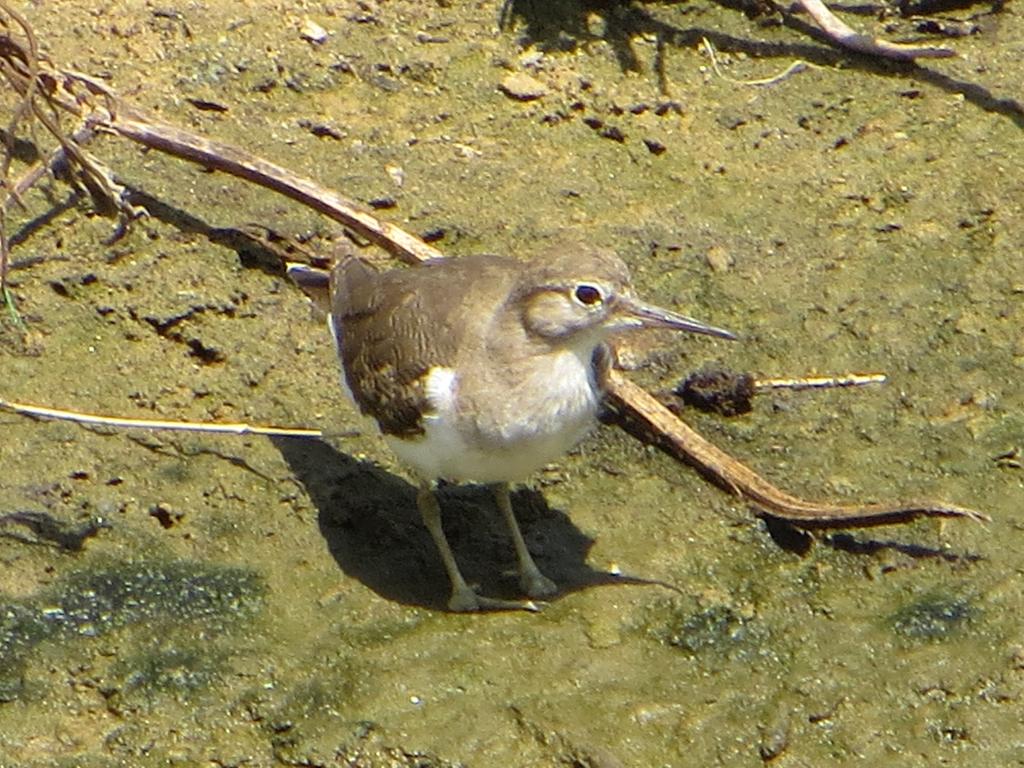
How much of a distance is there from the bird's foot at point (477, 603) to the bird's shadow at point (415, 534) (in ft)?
0.21

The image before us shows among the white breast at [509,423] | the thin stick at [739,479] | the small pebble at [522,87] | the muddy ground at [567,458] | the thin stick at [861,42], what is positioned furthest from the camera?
the thin stick at [861,42]

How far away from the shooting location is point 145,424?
7.37 m


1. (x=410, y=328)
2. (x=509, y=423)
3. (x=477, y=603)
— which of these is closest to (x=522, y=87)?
(x=410, y=328)

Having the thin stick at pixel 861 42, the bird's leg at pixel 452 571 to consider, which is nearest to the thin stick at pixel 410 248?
the bird's leg at pixel 452 571

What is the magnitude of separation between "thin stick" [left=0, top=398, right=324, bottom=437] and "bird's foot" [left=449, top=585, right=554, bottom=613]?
3.60ft

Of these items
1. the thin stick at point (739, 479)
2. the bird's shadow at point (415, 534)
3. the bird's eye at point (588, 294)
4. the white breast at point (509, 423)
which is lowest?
the bird's shadow at point (415, 534)

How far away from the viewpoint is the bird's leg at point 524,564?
271 inches

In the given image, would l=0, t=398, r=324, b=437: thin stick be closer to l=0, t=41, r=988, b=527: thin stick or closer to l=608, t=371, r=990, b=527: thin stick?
l=0, t=41, r=988, b=527: thin stick

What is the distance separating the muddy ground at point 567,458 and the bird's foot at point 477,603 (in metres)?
0.04

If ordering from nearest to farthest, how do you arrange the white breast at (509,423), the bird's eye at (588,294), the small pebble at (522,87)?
the white breast at (509,423) → the bird's eye at (588,294) → the small pebble at (522,87)

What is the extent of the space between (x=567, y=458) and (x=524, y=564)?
743mm

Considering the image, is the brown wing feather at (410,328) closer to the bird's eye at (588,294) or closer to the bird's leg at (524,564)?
the bird's eye at (588,294)

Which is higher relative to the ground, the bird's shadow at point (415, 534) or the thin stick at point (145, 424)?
the thin stick at point (145, 424)

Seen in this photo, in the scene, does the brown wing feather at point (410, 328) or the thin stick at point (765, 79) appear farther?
the thin stick at point (765, 79)
